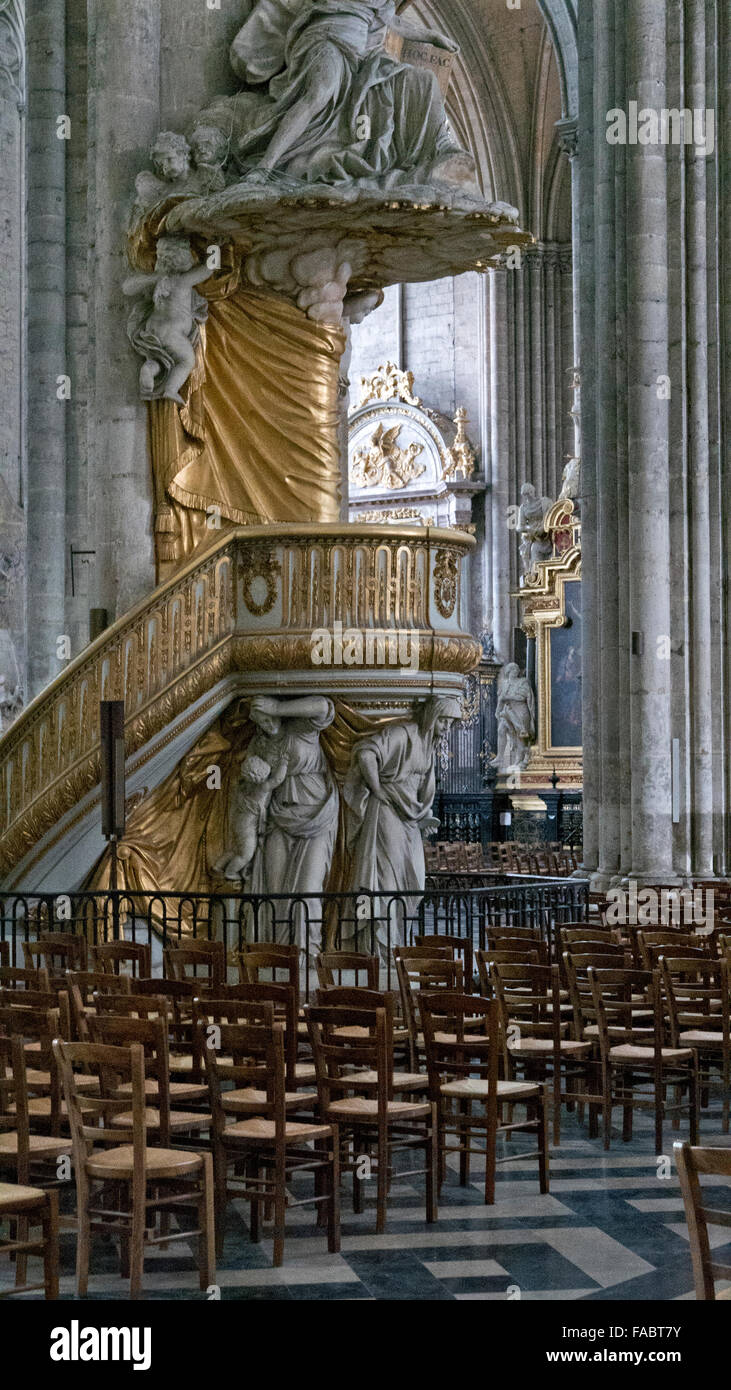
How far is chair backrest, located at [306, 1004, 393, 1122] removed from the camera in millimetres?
7536

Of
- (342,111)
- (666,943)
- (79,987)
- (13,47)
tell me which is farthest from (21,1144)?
(13,47)

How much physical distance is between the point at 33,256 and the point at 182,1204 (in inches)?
731

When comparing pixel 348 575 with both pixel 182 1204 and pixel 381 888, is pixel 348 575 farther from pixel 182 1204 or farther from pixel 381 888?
Answer: pixel 182 1204

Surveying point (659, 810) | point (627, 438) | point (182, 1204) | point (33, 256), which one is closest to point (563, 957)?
point (182, 1204)

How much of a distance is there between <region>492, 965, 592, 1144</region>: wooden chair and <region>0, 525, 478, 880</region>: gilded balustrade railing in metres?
5.35

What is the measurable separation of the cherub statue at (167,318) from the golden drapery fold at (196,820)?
3065 millimetres

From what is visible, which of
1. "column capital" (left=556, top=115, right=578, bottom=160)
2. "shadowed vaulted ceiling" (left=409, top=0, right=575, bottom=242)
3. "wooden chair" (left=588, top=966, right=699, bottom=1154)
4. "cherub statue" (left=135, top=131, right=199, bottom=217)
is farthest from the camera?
"shadowed vaulted ceiling" (left=409, top=0, right=575, bottom=242)

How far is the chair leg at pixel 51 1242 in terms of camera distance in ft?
19.8

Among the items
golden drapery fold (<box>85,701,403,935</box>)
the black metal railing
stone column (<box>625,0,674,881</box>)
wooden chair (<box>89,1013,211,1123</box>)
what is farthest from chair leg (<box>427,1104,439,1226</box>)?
stone column (<box>625,0,674,881</box>)

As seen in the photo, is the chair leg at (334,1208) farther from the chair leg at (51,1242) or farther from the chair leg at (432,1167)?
the chair leg at (51,1242)

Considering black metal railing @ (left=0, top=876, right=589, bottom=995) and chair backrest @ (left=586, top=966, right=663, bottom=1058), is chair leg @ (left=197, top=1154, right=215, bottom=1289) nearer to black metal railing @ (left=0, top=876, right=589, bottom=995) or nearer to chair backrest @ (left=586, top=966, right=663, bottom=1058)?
chair backrest @ (left=586, top=966, right=663, bottom=1058)

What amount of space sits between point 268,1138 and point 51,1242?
129 centimetres

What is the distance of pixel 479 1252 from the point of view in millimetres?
7082

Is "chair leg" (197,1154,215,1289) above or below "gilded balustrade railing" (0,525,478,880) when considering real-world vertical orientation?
below
